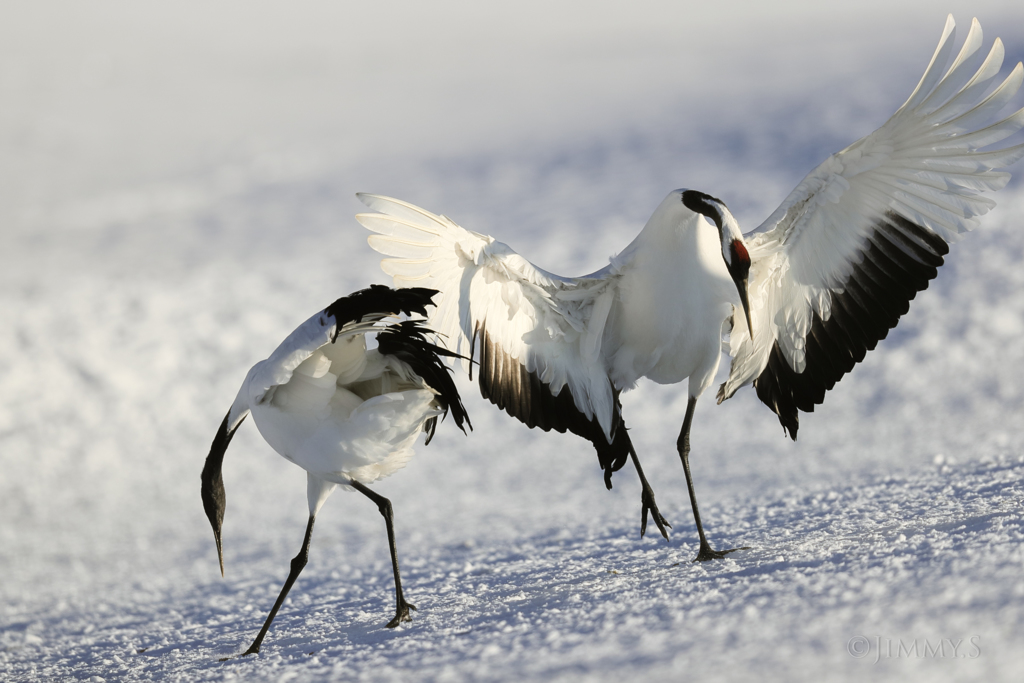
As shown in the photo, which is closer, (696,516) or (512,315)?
(512,315)

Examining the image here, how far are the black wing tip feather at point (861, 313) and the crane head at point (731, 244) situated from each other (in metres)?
0.82

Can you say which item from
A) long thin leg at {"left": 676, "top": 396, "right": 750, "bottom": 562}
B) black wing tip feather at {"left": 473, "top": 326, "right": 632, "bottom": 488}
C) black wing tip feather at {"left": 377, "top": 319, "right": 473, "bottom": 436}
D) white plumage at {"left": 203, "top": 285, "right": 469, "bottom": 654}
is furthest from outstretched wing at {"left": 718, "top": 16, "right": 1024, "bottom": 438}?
white plumage at {"left": 203, "top": 285, "right": 469, "bottom": 654}

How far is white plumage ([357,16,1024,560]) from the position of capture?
3.72 metres

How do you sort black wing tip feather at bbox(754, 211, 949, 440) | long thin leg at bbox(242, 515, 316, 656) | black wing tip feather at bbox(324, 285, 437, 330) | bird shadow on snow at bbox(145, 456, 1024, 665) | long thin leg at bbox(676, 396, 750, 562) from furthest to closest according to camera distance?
long thin leg at bbox(676, 396, 750, 562), black wing tip feather at bbox(754, 211, 949, 440), long thin leg at bbox(242, 515, 316, 656), bird shadow on snow at bbox(145, 456, 1024, 665), black wing tip feather at bbox(324, 285, 437, 330)

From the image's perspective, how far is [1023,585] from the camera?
293cm

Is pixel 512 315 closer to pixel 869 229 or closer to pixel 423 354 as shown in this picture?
pixel 423 354

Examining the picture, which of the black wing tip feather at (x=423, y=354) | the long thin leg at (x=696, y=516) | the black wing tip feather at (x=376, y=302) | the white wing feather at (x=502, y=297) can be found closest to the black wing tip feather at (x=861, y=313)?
the long thin leg at (x=696, y=516)

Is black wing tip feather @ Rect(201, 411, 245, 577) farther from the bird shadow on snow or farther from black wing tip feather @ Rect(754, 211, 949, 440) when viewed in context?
black wing tip feather @ Rect(754, 211, 949, 440)

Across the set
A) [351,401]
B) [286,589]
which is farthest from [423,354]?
[286,589]

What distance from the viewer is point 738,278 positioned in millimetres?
3611

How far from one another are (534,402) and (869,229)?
180 cm

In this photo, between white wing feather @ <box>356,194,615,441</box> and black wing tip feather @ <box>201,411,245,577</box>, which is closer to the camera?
white wing feather @ <box>356,194,615,441</box>

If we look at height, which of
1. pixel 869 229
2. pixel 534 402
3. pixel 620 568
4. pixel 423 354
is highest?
pixel 869 229

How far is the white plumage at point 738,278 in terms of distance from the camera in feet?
12.2
